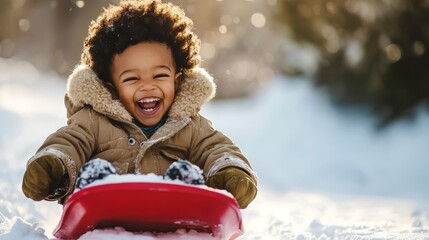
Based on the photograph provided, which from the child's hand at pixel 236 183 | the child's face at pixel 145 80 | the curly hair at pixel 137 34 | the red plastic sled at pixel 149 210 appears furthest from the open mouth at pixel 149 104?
the red plastic sled at pixel 149 210

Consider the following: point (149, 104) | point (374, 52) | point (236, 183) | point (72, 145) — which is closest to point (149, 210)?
point (236, 183)

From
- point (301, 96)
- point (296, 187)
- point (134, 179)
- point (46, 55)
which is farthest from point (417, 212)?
point (46, 55)

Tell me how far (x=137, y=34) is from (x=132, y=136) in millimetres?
491

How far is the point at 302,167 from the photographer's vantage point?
8.81 m

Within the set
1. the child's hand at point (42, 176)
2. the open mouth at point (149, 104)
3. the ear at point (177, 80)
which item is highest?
the ear at point (177, 80)

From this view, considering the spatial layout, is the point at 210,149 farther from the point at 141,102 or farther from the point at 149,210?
the point at 149,210

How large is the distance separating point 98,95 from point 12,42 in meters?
20.9

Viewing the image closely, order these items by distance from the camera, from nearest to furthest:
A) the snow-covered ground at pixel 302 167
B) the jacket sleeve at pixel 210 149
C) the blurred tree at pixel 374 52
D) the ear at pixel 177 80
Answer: the jacket sleeve at pixel 210 149
the ear at pixel 177 80
the snow-covered ground at pixel 302 167
the blurred tree at pixel 374 52

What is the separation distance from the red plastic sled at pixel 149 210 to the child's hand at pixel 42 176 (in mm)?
193

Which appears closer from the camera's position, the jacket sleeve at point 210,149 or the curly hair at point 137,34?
the jacket sleeve at point 210,149

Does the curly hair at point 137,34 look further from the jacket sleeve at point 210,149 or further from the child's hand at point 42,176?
the child's hand at point 42,176

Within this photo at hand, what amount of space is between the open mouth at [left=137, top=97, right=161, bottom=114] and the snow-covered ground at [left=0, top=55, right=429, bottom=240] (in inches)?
31.4

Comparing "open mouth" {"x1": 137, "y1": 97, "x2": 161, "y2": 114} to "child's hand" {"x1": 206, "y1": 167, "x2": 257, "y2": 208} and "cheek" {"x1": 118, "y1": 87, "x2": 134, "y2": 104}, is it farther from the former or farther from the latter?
"child's hand" {"x1": 206, "y1": 167, "x2": 257, "y2": 208}

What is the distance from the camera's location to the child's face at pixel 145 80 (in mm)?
3332
